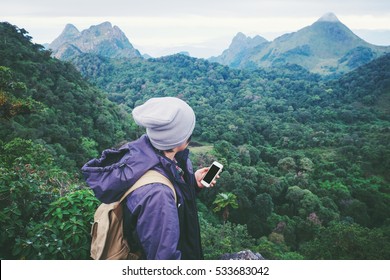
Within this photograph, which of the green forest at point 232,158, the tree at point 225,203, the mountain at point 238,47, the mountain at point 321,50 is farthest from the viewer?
the mountain at point 238,47

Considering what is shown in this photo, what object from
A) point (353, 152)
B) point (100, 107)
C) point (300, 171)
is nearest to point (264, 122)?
point (353, 152)

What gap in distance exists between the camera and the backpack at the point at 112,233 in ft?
6.12

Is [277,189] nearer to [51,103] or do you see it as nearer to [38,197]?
[51,103]

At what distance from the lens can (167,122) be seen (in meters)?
1.80

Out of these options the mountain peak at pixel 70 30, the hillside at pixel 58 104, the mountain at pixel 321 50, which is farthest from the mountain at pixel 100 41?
the hillside at pixel 58 104

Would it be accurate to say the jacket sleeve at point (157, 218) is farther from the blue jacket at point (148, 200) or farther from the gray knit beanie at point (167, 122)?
the gray knit beanie at point (167, 122)

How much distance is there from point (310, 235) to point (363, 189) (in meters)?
9.31

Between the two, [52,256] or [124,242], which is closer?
[124,242]

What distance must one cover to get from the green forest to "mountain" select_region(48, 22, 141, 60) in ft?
160

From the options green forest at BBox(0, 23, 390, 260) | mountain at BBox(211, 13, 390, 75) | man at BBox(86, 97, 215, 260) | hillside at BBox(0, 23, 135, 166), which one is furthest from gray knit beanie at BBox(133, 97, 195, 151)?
mountain at BBox(211, 13, 390, 75)

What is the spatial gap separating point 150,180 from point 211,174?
82cm

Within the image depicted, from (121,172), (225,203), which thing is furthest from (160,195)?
(225,203)

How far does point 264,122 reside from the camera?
4944cm

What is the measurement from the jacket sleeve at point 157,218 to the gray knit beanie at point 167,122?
0.28 m
